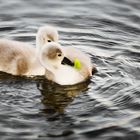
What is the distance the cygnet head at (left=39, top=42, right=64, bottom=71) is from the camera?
7953mm

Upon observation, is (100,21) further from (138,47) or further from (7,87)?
(7,87)

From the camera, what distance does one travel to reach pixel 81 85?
26.6 ft

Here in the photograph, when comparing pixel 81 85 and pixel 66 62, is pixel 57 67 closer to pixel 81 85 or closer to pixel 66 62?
pixel 66 62

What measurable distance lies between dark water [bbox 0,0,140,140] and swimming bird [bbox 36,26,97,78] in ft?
0.54

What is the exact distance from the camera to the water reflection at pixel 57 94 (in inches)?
293

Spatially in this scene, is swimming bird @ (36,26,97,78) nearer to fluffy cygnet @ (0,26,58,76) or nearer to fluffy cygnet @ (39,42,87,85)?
fluffy cygnet @ (0,26,58,76)

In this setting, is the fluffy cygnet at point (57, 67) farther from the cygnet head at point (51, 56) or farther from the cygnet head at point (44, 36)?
the cygnet head at point (44, 36)

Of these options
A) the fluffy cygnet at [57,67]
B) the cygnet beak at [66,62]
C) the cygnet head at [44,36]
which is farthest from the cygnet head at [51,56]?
the cygnet head at [44,36]

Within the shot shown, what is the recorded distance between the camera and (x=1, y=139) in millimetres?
6523

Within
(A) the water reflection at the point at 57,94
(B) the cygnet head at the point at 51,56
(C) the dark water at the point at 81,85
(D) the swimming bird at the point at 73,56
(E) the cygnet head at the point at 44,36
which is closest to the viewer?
(C) the dark water at the point at 81,85

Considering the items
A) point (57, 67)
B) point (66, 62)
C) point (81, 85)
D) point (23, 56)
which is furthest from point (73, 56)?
point (23, 56)

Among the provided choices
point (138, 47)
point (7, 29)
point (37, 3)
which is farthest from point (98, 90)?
point (37, 3)

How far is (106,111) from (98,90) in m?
0.62

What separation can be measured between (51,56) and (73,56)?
409 millimetres
